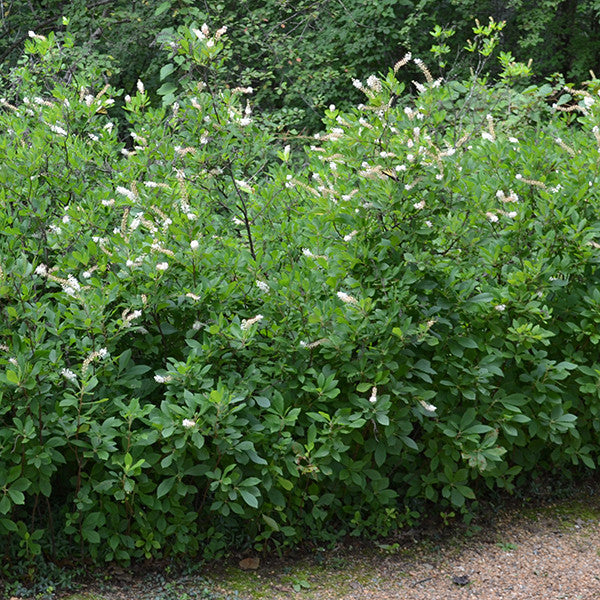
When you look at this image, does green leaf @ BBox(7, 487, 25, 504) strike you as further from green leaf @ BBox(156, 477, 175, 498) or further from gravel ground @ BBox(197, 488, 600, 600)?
gravel ground @ BBox(197, 488, 600, 600)

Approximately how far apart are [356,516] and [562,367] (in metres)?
1.06

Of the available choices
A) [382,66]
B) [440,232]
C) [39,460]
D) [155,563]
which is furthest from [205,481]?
[382,66]

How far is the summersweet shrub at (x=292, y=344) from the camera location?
9.25ft

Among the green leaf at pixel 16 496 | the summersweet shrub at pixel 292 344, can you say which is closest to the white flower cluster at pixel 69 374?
the summersweet shrub at pixel 292 344

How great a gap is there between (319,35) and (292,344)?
7.74 metres

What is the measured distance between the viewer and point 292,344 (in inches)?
120

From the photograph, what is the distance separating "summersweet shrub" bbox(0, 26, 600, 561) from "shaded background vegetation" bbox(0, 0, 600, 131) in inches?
241

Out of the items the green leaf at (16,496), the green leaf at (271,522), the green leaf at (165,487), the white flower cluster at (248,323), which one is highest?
the white flower cluster at (248,323)

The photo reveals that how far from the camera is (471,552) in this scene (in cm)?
331

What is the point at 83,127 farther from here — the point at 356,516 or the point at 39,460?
the point at 356,516

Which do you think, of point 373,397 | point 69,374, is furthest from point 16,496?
point 373,397

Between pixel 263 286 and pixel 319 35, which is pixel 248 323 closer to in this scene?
pixel 263 286

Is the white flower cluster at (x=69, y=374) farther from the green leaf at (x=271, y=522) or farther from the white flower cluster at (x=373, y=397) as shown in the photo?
the white flower cluster at (x=373, y=397)

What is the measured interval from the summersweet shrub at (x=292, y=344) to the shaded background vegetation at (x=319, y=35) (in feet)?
20.1
